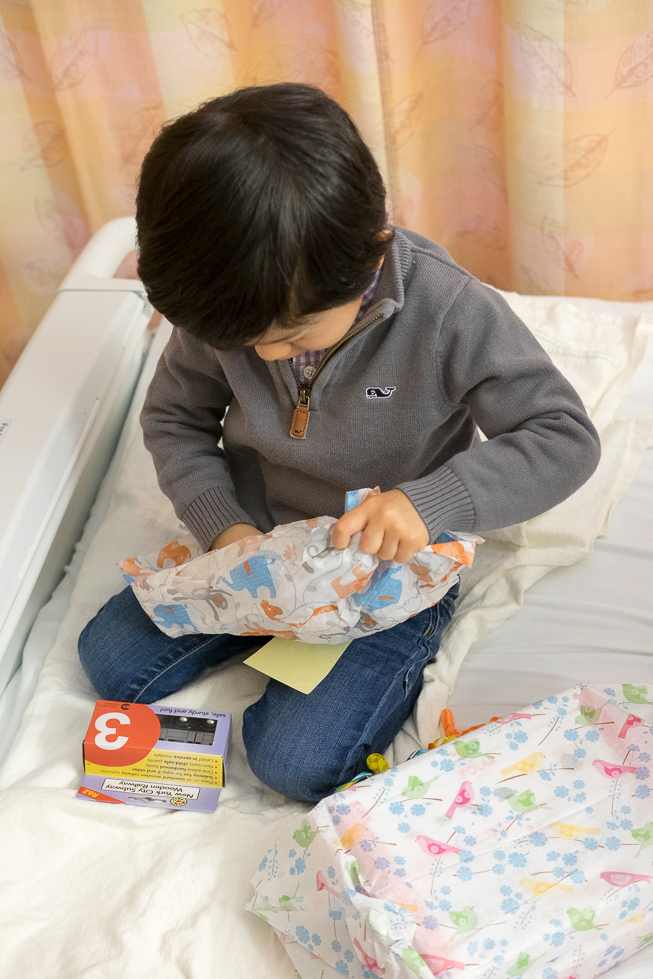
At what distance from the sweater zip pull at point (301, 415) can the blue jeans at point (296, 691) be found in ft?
0.76

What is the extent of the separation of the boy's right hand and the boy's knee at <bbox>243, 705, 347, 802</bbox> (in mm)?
200

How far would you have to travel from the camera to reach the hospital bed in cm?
76

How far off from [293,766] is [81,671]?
304 mm

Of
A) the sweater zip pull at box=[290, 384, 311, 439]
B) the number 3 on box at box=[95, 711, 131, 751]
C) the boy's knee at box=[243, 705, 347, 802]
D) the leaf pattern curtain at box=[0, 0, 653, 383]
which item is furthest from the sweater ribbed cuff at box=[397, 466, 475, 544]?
the leaf pattern curtain at box=[0, 0, 653, 383]

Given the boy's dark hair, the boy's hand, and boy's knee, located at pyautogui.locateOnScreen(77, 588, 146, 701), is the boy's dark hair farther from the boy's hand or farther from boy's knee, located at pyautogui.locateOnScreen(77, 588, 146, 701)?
boy's knee, located at pyautogui.locateOnScreen(77, 588, 146, 701)

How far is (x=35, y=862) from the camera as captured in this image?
2.67 feet

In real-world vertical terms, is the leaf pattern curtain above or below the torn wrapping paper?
above

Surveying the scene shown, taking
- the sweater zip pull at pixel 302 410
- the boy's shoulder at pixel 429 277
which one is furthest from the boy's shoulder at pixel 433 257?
the sweater zip pull at pixel 302 410

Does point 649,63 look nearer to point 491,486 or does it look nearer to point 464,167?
point 464,167

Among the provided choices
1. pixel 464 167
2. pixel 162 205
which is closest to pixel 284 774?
pixel 162 205

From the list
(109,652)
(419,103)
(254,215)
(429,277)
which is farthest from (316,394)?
(419,103)

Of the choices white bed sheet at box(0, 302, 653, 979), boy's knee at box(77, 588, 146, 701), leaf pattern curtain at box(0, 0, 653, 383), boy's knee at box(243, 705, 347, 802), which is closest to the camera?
white bed sheet at box(0, 302, 653, 979)

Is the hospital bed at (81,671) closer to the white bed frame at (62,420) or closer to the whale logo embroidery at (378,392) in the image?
the white bed frame at (62,420)

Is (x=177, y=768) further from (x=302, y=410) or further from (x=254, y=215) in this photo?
(x=254, y=215)
